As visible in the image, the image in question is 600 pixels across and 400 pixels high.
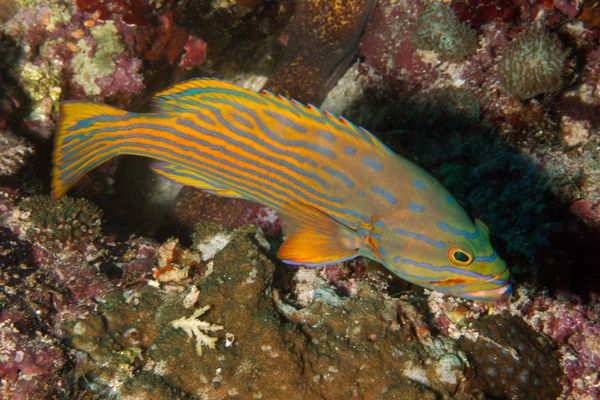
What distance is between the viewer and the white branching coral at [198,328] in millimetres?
3570

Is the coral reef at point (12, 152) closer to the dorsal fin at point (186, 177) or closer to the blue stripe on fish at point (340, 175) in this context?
the dorsal fin at point (186, 177)

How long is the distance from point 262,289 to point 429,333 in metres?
1.58

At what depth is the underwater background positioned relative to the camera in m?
3.55

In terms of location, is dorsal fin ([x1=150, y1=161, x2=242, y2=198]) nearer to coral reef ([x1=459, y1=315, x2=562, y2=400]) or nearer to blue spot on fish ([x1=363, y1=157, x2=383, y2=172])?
blue spot on fish ([x1=363, y1=157, x2=383, y2=172])

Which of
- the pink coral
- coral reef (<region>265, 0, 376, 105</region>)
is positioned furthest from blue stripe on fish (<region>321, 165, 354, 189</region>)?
the pink coral

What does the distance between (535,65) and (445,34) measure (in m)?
1.14

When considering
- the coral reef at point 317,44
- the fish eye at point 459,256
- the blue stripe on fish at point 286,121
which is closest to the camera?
the fish eye at point 459,256

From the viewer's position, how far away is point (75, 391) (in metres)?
3.38

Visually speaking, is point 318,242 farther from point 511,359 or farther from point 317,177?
point 511,359

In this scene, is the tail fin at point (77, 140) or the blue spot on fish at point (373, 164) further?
the tail fin at point (77, 140)

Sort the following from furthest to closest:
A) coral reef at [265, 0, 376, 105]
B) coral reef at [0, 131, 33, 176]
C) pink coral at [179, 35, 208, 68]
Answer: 1. pink coral at [179, 35, 208, 68]
2. coral reef at [265, 0, 376, 105]
3. coral reef at [0, 131, 33, 176]

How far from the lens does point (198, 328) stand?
11.9 feet

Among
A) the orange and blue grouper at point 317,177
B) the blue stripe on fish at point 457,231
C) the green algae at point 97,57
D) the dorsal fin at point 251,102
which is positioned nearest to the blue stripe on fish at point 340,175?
the orange and blue grouper at point 317,177

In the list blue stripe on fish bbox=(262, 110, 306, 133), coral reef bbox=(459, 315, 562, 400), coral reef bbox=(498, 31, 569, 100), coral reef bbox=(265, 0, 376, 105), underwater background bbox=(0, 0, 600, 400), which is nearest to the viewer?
blue stripe on fish bbox=(262, 110, 306, 133)
